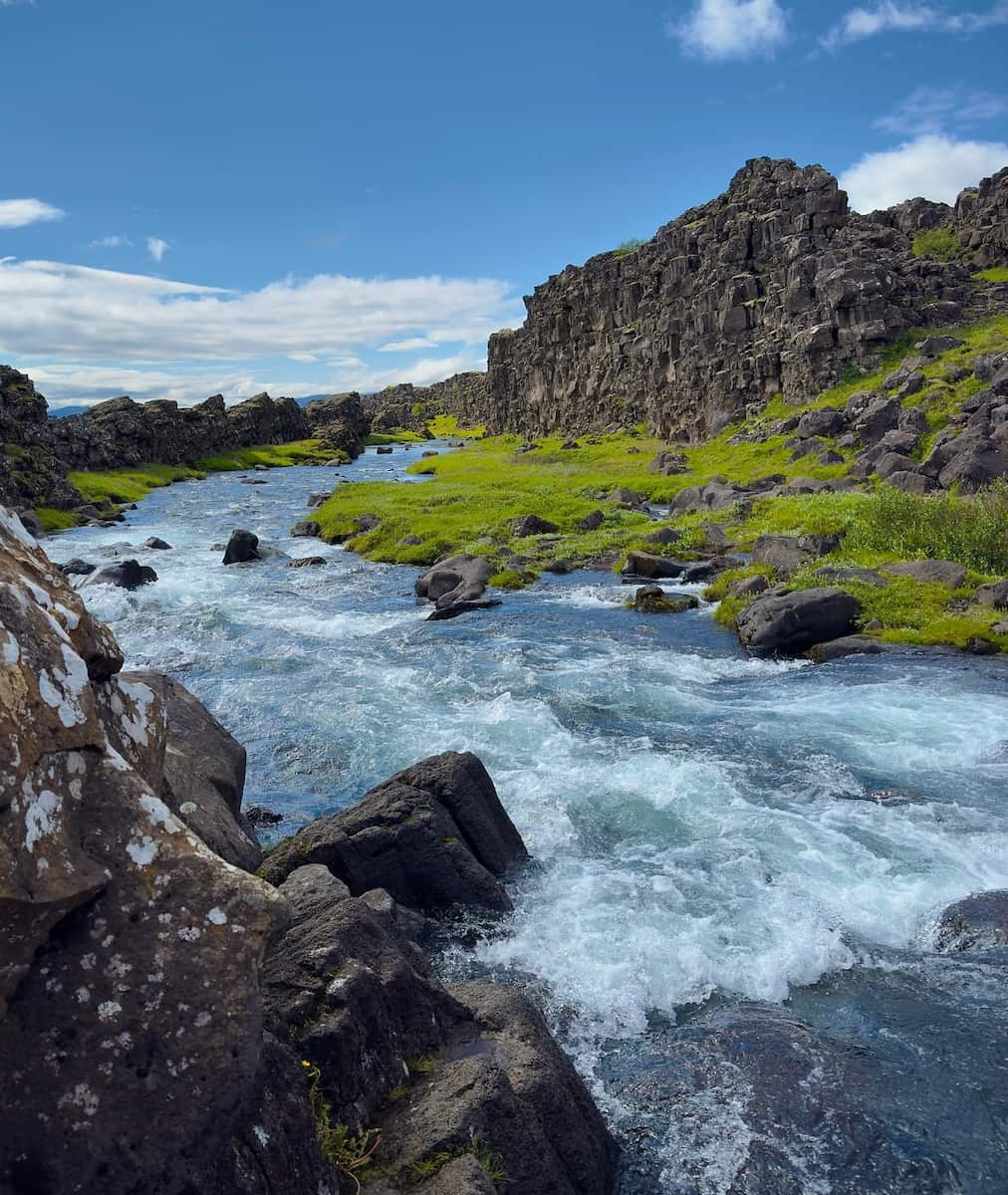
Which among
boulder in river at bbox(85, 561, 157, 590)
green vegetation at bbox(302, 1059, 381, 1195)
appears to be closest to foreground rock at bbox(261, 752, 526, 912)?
green vegetation at bbox(302, 1059, 381, 1195)

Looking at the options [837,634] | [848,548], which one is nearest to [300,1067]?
[837,634]

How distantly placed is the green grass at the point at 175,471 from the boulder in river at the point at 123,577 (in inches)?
1935

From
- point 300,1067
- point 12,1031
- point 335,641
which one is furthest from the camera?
point 335,641

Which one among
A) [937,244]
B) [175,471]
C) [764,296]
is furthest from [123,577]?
[937,244]

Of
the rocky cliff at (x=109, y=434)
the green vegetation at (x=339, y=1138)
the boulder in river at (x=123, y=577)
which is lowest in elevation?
the green vegetation at (x=339, y=1138)

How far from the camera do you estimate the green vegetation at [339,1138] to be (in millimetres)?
7484

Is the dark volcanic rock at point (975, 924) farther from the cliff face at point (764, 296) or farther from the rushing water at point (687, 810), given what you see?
the cliff face at point (764, 296)

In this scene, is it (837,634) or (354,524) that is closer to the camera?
(837,634)

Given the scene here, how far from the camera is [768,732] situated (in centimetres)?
2302

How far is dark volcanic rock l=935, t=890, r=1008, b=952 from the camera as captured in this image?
44.7ft

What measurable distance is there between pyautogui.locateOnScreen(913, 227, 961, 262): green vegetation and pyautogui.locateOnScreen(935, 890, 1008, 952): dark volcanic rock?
112 m

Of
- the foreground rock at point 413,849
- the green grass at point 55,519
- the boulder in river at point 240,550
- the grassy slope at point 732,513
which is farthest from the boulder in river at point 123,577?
the foreground rock at point 413,849

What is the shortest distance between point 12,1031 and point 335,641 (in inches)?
1145

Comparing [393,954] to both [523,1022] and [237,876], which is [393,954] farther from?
[237,876]
